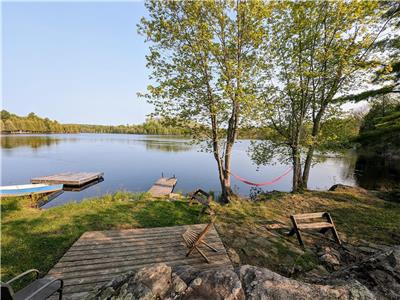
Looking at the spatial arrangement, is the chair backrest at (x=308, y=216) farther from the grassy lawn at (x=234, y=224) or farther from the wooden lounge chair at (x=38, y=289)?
the wooden lounge chair at (x=38, y=289)

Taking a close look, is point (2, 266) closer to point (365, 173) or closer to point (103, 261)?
point (103, 261)

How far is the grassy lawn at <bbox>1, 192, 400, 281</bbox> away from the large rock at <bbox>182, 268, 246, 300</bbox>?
97.9 inches

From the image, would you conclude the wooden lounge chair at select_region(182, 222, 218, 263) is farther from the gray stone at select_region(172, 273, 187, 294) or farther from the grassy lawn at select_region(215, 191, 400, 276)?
the gray stone at select_region(172, 273, 187, 294)

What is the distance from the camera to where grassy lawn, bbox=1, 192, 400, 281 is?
4484mm

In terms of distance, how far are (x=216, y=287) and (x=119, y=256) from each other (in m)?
3.05

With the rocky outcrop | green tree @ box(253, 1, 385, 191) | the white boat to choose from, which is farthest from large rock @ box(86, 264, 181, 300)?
the white boat

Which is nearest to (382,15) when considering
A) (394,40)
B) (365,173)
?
(394,40)

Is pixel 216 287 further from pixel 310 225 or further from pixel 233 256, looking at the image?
pixel 310 225

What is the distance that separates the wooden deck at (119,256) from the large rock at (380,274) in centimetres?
222

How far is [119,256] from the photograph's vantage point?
4.25 meters

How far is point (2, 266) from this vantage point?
4.04 meters

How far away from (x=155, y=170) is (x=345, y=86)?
21.4m

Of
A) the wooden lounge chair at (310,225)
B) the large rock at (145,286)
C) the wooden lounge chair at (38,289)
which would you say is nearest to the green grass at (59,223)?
the wooden lounge chair at (38,289)

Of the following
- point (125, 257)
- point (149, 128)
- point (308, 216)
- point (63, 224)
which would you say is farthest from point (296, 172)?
point (149, 128)
